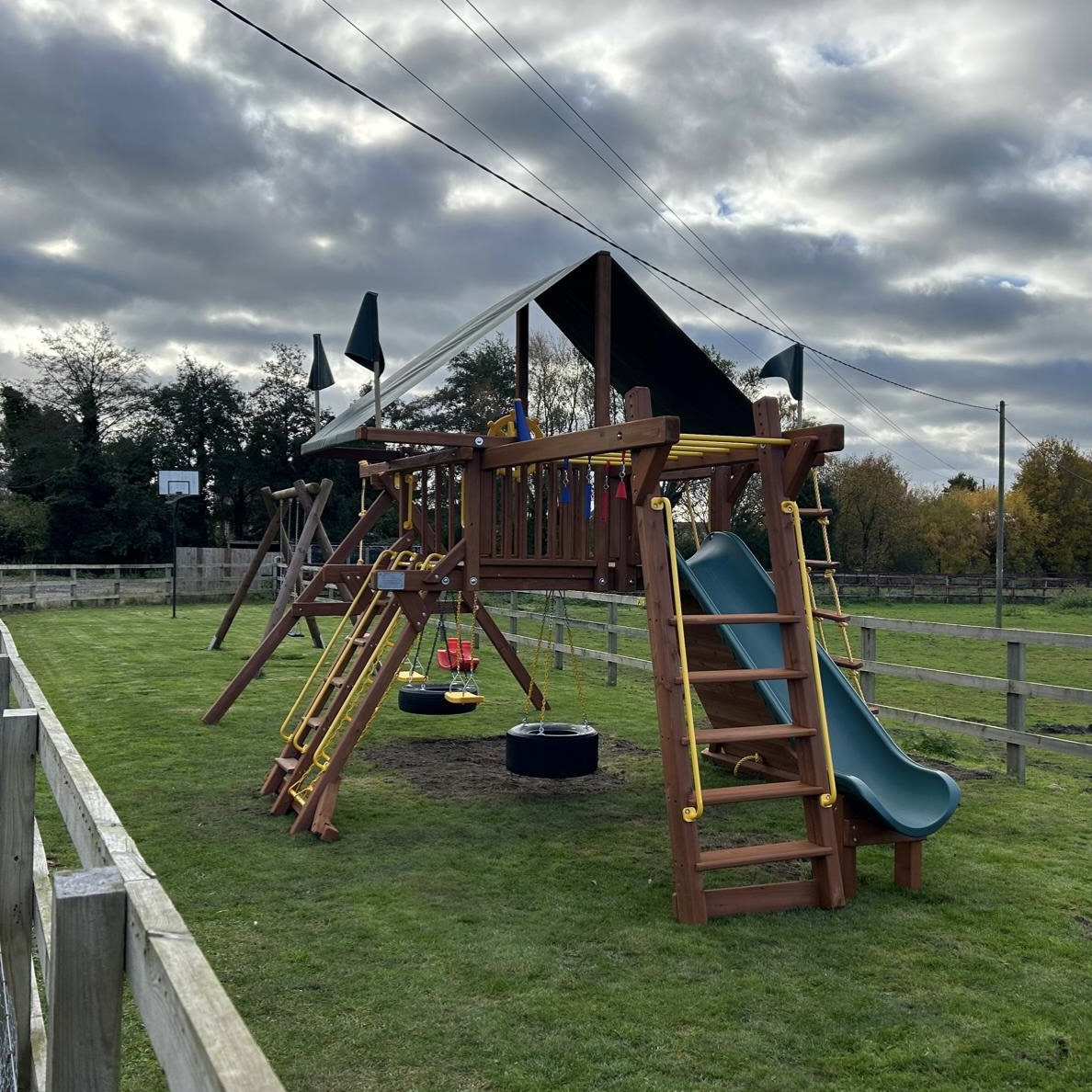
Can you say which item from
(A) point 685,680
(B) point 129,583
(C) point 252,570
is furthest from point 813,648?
(B) point 129,583

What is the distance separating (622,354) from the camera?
7793 mm

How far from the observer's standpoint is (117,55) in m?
9.52

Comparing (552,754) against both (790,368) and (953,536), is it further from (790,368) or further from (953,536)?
(953,536)

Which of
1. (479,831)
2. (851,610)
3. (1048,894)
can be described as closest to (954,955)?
(1048,894)

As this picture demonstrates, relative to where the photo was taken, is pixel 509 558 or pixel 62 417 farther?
A: pixel 62 417

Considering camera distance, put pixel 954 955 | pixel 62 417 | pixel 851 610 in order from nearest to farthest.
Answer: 1. pixel 954 955
2. pixel 851 610
3. pixel 62 417

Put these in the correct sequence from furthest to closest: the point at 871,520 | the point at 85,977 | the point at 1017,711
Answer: the point at 871,520 < the point at 1017,711 < the point at 85,977

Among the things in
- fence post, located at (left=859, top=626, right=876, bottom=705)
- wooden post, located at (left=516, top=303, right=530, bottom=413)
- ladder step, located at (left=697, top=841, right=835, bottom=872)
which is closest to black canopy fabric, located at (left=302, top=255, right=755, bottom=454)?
wooden post, located at (left=516, top=303, right=530, bottom=413)

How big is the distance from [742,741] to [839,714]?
3.89ft

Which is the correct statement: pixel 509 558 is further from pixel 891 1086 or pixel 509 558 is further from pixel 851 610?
pixel 851 610

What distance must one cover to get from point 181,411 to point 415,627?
3427 cm

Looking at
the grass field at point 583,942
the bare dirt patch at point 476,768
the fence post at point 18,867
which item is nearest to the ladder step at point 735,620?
the grass field at point 583,942

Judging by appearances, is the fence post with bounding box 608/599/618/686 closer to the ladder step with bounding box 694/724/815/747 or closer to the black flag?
the black flag

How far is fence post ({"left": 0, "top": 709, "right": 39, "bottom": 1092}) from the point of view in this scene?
8.21ft
